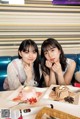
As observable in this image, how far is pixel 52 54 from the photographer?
5.62 ft

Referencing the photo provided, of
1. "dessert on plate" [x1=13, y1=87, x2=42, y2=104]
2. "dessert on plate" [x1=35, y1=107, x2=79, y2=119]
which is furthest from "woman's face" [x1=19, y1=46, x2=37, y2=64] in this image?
"dessert on plate" [x1=35, y1=107, x2=79, y2=119]

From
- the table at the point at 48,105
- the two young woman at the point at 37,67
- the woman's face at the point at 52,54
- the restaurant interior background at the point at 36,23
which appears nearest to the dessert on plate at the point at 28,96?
the table at the point at 48,105

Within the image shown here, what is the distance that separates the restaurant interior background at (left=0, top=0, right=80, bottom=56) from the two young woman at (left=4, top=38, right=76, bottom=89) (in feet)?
1.47

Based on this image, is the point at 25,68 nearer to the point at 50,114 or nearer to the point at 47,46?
the point at 47,46

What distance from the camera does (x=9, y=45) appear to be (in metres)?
2.19

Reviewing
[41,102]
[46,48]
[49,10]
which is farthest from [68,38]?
[41,102]

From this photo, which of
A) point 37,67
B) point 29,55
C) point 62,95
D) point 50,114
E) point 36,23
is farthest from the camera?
point 36,23

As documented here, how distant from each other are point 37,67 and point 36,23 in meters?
0.62

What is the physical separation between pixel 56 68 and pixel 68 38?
26.0 inches

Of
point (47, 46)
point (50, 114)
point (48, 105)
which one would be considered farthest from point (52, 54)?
point (50, 114)

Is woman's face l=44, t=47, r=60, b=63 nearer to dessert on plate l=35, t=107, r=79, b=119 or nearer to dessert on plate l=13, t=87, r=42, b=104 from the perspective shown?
dessert on plate l=13, t=87, r=42, b=104

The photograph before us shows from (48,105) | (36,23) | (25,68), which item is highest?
(36,23)

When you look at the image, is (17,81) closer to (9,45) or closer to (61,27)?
(9,45)

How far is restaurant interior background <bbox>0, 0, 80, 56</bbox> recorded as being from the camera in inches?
83.1
